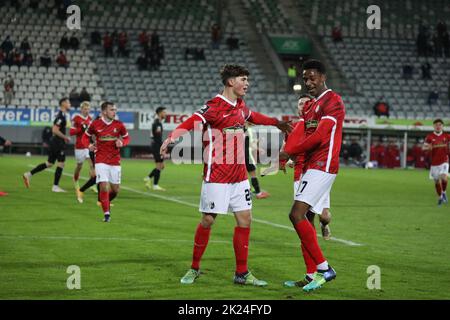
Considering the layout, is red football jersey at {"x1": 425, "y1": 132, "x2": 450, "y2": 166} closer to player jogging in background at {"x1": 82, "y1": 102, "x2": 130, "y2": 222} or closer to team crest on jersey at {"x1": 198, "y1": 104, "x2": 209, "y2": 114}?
player jogging in background at {"x1": 82, "y1": 102, "x2": 130, "y2": 222}

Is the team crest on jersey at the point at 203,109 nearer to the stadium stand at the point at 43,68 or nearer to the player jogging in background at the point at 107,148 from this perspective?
the player jogging in background at the point at 107,148

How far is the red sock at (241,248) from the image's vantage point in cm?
1000

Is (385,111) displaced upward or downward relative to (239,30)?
downward

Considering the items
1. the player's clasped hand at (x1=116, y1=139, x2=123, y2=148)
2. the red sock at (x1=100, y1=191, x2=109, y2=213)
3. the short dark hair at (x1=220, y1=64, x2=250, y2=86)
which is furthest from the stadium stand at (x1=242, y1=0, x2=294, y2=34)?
the short dark hair at (x1=220, y1=64, x2=250, y2=86)

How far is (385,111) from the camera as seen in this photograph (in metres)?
49.2

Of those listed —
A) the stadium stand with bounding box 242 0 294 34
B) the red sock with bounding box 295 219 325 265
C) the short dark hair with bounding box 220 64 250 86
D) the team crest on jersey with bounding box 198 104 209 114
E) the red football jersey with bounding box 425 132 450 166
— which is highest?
the stadium stand with bounding box 242 0 294 34

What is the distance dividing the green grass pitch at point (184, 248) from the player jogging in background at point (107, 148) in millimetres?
635

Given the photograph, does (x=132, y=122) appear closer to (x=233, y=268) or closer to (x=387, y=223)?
(x=387, y=223)

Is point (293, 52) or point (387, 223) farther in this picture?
point (293, 52)

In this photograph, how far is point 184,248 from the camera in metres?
13.0

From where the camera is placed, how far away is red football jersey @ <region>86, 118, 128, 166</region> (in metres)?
17.1

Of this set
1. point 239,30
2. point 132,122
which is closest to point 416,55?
point 239,30

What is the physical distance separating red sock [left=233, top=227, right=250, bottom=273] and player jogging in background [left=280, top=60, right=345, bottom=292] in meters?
0.68

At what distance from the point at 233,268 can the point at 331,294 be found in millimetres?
2001
